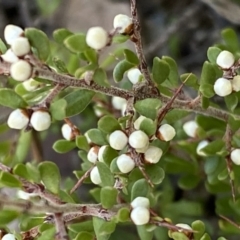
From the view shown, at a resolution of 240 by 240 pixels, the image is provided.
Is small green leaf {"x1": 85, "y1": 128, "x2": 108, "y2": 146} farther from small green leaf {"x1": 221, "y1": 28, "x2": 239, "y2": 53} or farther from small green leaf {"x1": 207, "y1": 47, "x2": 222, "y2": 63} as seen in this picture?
small green leaf {"x1": 221, "y1": 28, "x2": 239, "y2": 53}

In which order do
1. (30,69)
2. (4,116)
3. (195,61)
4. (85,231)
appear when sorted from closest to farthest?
(30,69)
(85,231)
(4,116)
(195,61)

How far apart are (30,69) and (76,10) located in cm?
88

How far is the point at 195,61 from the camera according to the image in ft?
3.91

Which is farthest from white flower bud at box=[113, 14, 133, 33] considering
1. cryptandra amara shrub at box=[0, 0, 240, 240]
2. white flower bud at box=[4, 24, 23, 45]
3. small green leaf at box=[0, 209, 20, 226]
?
small green leaf at box=[0, 209, 20, 226]

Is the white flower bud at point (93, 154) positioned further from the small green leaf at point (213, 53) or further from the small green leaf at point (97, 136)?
the small green leaf at point (213, 53)

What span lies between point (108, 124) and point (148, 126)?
4cm

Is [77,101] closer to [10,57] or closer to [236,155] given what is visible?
[10,57]

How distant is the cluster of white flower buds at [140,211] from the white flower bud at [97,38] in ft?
0.55

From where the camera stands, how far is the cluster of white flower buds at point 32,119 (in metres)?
0.54

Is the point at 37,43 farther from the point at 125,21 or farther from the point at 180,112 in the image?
the point at 180,112

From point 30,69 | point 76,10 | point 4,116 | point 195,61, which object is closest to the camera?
point 30,69

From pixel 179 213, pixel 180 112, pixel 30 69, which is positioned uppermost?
pixel 30 69

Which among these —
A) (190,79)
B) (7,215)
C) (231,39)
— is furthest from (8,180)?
(231,39)

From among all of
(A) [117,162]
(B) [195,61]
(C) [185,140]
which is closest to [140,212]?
(A) [117,162]
